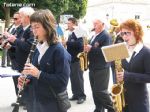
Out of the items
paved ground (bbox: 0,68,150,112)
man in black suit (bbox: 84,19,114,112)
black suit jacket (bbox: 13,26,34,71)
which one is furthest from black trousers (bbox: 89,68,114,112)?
black suit jacket (bbox: 13,26,34,71)

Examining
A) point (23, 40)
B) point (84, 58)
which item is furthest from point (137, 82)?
point (84, 58)

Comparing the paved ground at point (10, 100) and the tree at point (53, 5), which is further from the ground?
the tree at point (53, 5)

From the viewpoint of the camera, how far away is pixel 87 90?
1039 cm

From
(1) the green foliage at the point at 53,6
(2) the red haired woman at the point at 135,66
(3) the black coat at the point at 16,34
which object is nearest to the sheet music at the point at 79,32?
(3) the black coat at the point at 16,34

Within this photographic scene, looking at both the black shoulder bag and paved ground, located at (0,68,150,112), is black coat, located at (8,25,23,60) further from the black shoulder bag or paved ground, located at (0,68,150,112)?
the black shoulder bag

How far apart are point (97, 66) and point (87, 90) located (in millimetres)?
2951

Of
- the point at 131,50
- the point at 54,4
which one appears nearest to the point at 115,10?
the point at 54,4

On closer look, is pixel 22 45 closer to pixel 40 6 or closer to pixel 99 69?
pixel 99 69

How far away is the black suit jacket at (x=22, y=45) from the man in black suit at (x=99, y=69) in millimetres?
1080

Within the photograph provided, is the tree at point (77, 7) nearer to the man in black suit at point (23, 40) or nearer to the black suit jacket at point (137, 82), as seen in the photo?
the man in black suit at point (23, 40)

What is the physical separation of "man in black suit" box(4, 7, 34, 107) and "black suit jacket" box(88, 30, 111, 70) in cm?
118

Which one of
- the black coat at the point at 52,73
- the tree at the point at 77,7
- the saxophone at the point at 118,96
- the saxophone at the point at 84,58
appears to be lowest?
the tree at the point at 77,7

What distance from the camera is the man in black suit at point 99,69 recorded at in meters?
7.45

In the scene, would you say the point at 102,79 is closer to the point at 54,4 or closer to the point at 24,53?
the point at 24,53
